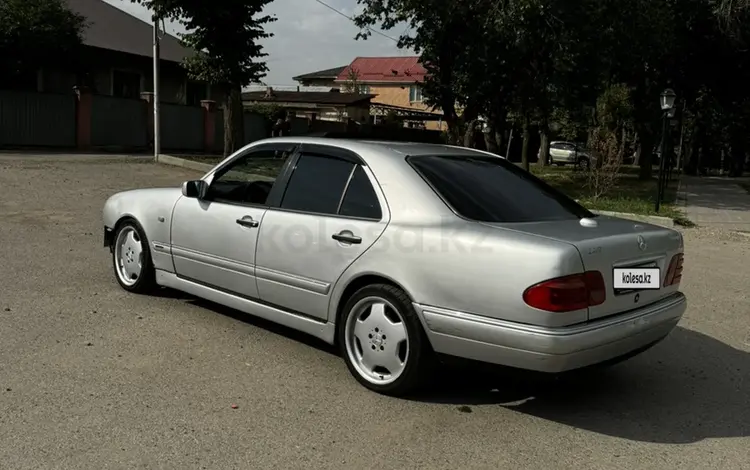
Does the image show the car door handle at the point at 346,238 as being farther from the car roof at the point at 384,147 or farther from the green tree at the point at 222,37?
the green tree at the point at 222,37

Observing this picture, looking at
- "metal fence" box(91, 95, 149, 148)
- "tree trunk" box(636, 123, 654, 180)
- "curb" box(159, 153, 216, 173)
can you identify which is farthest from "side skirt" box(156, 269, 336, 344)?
"tree trunk" box(636, 123, 654, 180)

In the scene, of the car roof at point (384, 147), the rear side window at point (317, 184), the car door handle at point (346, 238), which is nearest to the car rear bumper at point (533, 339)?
the car door handle at point (346, 238)

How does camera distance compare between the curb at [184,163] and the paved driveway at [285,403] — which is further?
the curb at [184,163]

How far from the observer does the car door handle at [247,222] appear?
4.98 m

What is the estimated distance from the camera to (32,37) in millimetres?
22594

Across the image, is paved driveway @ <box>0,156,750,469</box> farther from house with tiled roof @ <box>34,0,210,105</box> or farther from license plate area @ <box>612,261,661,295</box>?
house with tiled roof @ <box>34,0,210,105</box>

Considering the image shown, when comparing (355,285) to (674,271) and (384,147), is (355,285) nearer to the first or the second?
(384,147)

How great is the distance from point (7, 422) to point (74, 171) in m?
14.2

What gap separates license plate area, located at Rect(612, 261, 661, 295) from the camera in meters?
3.93

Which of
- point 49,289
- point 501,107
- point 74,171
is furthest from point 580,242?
point 501,107

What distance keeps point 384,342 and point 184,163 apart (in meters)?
16.9

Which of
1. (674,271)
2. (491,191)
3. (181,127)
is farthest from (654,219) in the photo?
(181,127)

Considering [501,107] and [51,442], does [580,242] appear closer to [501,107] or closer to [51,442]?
[51,442]

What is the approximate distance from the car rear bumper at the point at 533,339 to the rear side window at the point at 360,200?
29.2 inches
